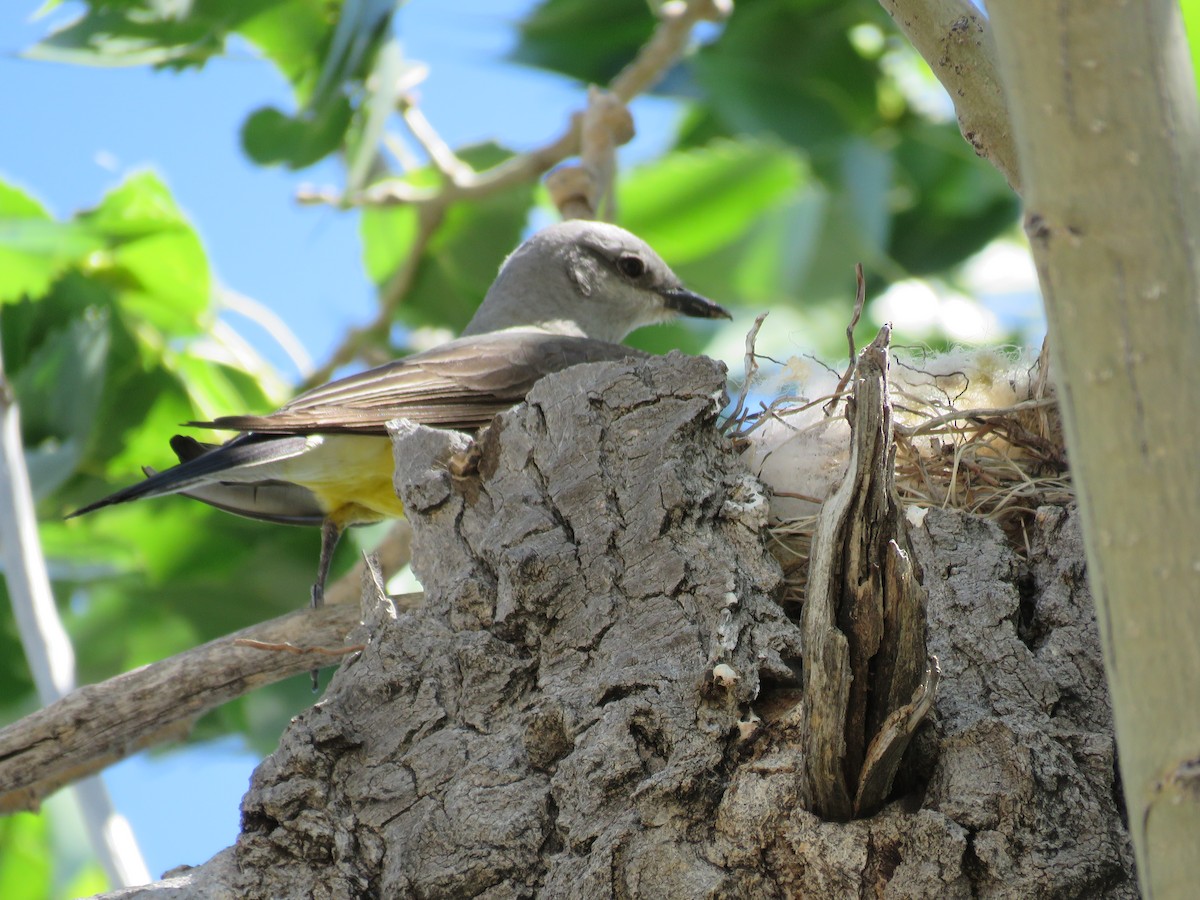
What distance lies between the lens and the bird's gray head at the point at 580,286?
6203 millimetres

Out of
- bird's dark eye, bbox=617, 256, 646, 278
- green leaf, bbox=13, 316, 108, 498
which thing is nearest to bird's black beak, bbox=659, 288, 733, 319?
bird's dark eye, bbox=617, 256, 646, 278

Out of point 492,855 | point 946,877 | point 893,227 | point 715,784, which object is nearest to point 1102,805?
point 946,877

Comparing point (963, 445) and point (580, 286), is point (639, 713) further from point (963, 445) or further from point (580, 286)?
point (580, 286)

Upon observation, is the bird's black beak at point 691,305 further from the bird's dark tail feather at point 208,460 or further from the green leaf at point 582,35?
the green leaf at point 582,35

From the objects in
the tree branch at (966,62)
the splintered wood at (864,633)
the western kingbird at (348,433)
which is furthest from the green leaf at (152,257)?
the splintered wood at (864,633)

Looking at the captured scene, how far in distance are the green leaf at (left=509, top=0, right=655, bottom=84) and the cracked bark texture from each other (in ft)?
17.3

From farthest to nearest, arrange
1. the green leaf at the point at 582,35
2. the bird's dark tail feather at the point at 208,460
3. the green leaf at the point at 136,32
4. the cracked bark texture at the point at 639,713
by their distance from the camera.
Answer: the green leaf at the point at 582,35 → the green leaf at the point at 136,32 → the bird's dark tail feather at the point at 208,460 → the cracked bark texture at the point at 639,713

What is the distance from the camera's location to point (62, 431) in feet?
19.0

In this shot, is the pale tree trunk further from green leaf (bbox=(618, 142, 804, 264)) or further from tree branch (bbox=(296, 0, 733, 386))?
green leaf (bbox=(618, 142, 804, 264))

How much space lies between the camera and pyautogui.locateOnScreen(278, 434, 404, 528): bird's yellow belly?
4.67 meters

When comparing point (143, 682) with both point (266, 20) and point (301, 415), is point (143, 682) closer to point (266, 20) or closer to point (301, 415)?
point (301, 415)

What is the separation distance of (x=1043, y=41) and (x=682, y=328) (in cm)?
603

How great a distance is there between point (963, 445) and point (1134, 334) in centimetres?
234

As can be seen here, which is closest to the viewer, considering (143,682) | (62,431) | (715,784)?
(715,784)
